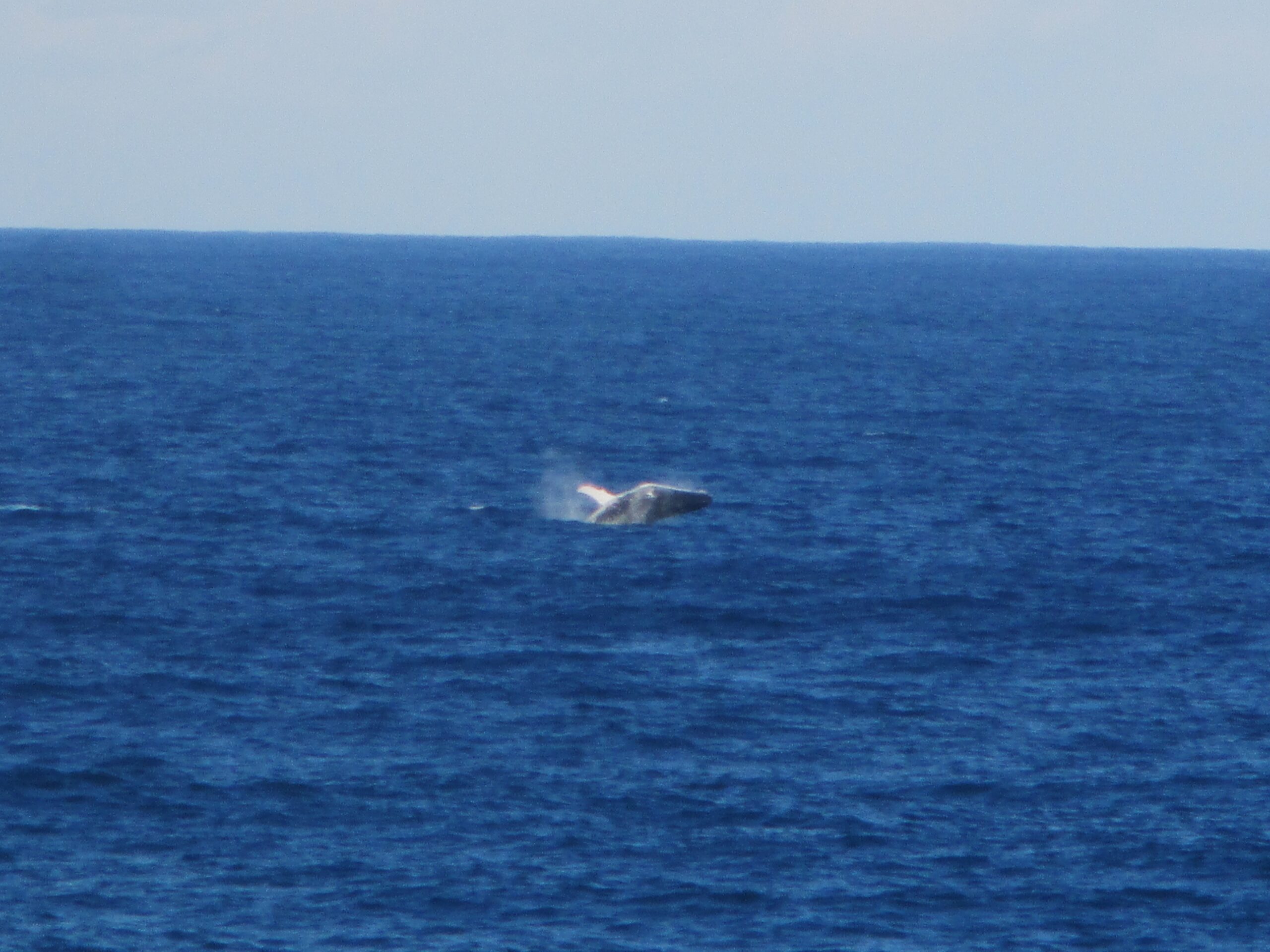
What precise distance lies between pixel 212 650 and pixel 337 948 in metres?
18.1

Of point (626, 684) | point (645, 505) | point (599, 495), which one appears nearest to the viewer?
point (626, 684)

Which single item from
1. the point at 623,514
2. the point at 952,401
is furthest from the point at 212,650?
the point at 952,401

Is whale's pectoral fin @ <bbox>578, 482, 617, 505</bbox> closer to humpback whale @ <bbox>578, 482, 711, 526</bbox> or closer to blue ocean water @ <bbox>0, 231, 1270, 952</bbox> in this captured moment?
humpback whale @ <bbox>578, 482, 711, 526</bbox>

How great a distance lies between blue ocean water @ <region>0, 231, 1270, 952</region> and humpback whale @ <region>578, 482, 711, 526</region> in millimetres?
749

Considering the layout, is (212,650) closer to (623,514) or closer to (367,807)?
(367,807)

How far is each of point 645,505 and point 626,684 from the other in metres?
21.1

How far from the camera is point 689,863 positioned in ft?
113

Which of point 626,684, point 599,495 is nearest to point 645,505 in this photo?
point 599,495

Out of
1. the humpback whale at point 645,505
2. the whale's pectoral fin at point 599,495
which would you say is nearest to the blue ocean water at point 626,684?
the humpback whale at point 645,505

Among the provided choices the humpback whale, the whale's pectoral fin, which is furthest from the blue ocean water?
the whale's pectoral fin

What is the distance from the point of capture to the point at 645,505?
6600cm

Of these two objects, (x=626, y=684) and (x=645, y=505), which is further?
(x=645, y=505)

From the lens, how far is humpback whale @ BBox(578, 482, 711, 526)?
65625mm

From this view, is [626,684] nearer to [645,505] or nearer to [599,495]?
[645,505]
